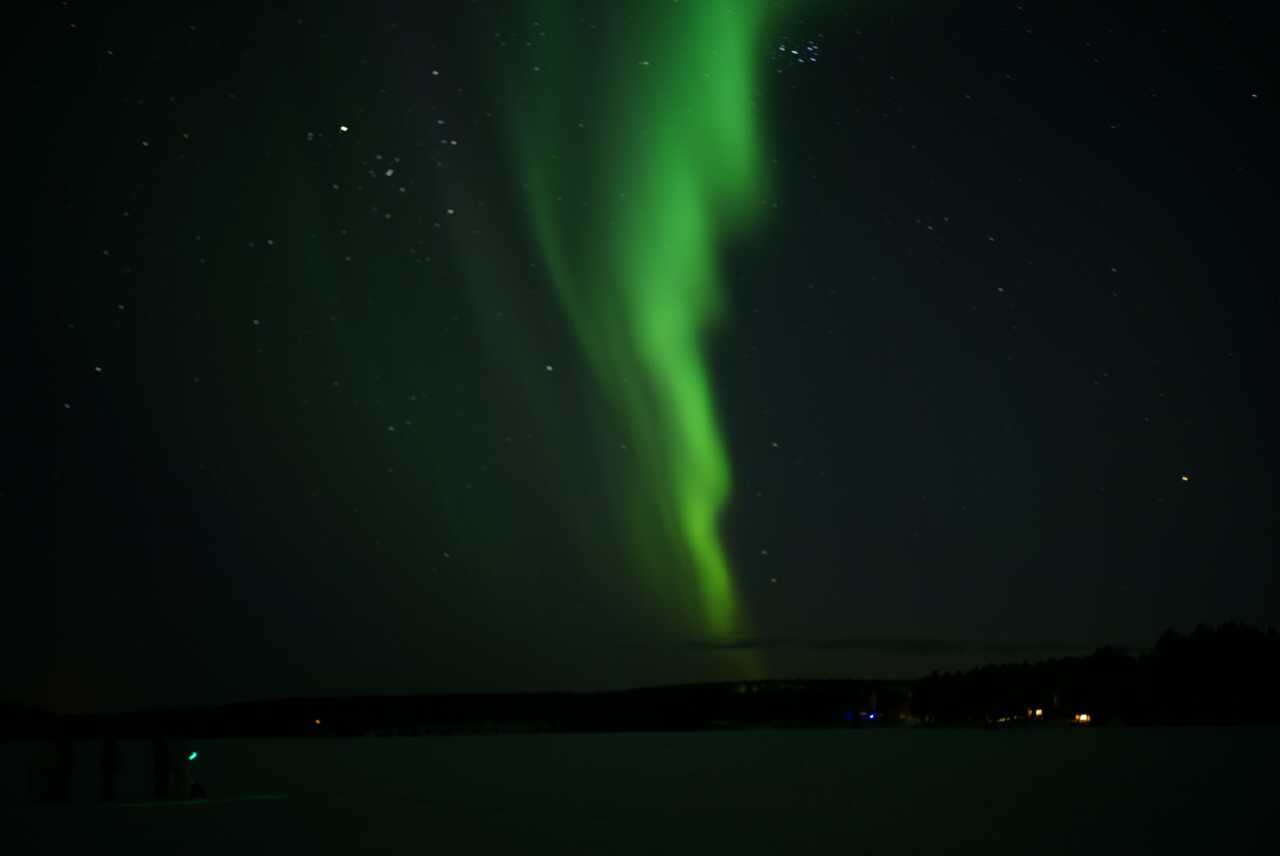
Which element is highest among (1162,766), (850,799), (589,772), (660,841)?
(589,772)

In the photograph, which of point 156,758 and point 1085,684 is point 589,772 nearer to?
point 156,758

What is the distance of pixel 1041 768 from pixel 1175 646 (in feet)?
260

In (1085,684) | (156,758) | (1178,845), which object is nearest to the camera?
(1178,845)

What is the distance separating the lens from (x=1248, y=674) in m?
115

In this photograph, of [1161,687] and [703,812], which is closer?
[703,812]

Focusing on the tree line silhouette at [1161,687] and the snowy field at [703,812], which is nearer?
the snowy field at [703,812]

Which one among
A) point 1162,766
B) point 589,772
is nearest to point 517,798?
point 589,772

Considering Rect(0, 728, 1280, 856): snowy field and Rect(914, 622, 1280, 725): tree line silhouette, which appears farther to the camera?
Rect(914, 622, 1280, 725): tree line silhouette

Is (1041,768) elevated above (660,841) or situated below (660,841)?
above

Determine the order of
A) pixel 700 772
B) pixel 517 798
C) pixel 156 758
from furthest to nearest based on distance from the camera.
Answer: pixel 700 772, pixel 517 798, pixel 156 758

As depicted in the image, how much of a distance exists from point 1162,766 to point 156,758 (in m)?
35.6

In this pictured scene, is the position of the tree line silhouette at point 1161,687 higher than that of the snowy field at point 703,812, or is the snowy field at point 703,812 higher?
the tree line silhouette at point 1161,687

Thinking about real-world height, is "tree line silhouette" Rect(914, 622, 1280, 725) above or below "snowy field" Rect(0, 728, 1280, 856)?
above

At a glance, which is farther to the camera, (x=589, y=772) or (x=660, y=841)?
(x=589, y=772)
